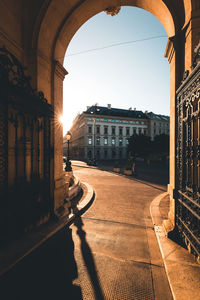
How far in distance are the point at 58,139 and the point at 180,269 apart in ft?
14.0

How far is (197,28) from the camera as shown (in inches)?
115

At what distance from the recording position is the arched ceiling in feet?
11.1

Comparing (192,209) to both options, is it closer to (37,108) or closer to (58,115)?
(37,108)

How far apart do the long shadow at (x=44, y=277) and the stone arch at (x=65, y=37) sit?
1.55 meters

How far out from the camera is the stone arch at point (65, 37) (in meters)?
3.35

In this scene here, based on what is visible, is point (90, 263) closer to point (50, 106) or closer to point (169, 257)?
point (169, 257)

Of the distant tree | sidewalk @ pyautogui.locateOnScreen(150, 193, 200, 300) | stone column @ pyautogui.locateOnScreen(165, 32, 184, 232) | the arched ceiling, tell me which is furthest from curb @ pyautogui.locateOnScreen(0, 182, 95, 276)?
the distant tree

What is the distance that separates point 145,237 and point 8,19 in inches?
251

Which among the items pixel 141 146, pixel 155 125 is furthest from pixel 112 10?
pixel 155 125

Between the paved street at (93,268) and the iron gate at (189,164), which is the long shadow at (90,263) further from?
the iron gate at (189,164)

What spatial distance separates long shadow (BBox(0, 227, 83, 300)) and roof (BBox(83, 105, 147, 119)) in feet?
144

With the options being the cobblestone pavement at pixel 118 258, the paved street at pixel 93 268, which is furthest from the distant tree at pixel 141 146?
the paved street at pixel 93 268

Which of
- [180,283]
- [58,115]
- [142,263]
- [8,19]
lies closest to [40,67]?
[8,19]

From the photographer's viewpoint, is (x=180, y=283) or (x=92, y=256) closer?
(x=180, y=283)
